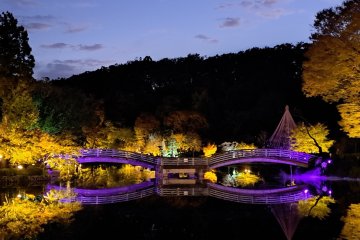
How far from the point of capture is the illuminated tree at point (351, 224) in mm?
13888

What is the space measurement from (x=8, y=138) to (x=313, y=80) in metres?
17.8

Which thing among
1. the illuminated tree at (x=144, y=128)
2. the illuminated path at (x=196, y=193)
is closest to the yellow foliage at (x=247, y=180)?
the illuminated path at (x=196, y=193)

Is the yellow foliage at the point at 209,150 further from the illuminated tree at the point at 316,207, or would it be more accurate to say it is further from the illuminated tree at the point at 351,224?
the illuminated tree at the point at 351,224

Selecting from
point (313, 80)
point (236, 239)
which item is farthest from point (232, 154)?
point (236, 239)

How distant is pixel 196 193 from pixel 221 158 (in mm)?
7485

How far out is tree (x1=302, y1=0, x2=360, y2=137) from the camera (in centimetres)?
2739

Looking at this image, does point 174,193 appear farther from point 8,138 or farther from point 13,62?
point 13,62

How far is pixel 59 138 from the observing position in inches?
1214

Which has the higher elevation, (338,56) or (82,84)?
(82,84)

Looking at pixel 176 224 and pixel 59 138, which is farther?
pixel 59 138

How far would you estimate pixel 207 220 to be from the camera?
17312 mm

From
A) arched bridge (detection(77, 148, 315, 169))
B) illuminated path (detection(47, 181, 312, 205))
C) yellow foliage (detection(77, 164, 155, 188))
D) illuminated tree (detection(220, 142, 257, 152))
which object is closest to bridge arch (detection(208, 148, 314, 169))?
arched bridge (detection(77, 148, 315, 169))

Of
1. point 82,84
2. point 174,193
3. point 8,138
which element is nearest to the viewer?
point 174,193

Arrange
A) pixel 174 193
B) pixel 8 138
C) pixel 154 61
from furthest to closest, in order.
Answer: pixel 154 61 < pixel 8 138 < pixel 174 193
